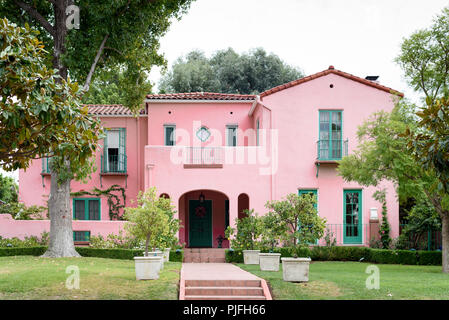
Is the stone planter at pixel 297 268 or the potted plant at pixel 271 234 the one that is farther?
the potted plant at pixel 271 234

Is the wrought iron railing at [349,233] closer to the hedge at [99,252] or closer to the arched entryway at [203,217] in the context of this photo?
the arched entryway at [203,217]

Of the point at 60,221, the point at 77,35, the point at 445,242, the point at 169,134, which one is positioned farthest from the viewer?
the point at 169,134

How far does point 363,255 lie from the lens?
22641mm

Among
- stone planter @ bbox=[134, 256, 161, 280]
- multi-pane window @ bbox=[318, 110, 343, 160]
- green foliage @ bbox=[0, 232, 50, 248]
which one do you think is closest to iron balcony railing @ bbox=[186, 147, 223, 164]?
multi-pane window @ bbox=[318, 110, 343, 160]

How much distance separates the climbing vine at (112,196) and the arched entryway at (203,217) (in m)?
2.80

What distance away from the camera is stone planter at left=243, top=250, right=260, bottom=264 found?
792 inches

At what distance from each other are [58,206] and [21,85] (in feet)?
39.5

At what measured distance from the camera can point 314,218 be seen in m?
14.5

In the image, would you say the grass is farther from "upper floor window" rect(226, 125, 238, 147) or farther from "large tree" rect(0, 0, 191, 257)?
"upper floor window" rect(226, 125, 238, 147)

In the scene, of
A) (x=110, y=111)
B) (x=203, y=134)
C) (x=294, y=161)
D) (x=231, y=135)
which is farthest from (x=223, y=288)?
(x=110, y=111)

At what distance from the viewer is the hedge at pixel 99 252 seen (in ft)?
68.3

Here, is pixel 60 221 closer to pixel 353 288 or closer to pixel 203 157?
pixel 203 157

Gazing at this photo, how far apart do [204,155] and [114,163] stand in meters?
5.58

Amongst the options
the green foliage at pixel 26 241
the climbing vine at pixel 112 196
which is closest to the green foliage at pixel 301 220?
the green foliage at pixel 26 241
